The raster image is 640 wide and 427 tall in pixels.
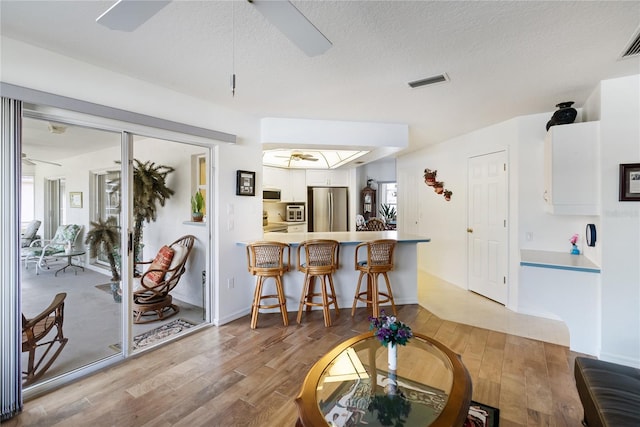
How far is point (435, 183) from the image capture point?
206 inches

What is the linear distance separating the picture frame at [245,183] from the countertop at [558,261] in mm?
3070

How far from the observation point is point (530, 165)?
3.62 meters

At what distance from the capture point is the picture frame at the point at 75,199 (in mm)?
2438

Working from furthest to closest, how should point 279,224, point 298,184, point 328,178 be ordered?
point 328,178 < point 298,184 < point 279,224

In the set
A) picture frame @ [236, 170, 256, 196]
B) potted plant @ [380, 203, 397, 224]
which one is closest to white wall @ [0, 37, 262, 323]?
picture frame @ [236, 170, 256, 196]

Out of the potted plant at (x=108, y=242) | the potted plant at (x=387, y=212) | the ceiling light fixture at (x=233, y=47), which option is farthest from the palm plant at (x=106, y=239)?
the potted plant at (x=387, y=212)

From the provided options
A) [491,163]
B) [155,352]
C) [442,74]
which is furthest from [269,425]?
[491,163]

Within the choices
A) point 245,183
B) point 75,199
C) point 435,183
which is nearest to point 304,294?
point 245,183

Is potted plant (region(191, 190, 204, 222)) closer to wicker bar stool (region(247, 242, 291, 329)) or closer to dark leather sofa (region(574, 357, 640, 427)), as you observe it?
wicker bar stool (region(247, 242, 291, 329))

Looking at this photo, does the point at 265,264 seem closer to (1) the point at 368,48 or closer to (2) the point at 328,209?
(1) the point at 368,48

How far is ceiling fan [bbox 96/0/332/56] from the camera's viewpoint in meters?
1.18

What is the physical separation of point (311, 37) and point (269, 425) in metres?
2.23

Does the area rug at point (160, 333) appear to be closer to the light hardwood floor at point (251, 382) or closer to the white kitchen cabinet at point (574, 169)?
the light hardwood floor at point (251, 382)

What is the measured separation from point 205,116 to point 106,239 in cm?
156
